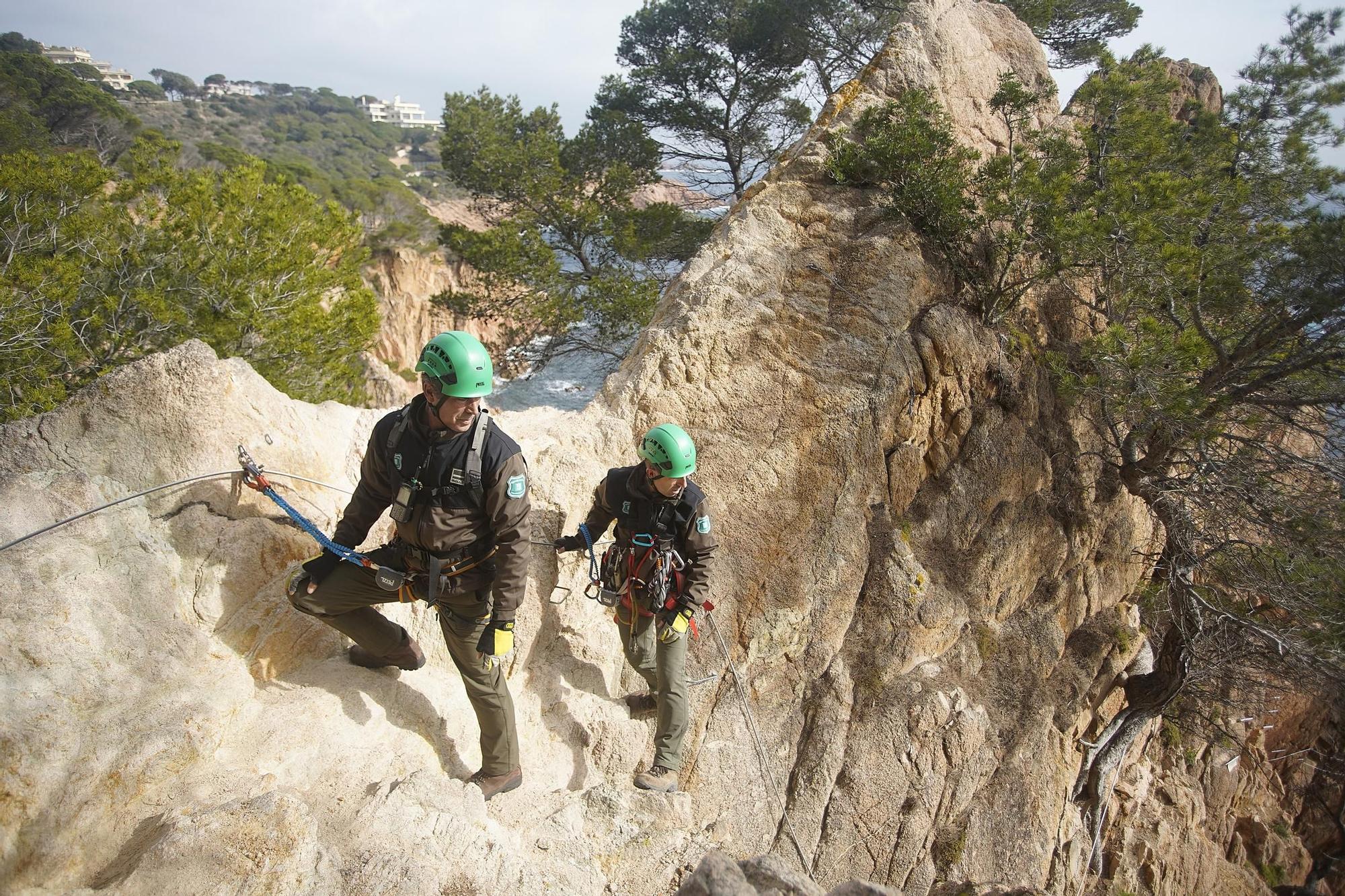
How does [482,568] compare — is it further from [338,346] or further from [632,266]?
[632,266]

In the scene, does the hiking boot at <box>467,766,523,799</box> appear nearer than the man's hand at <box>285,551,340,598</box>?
No

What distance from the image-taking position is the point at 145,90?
61.7m

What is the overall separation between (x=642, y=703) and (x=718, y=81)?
17411 mm

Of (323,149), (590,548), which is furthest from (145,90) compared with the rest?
(590,548)

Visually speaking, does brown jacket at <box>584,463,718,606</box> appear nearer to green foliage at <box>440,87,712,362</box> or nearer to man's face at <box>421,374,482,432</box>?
man's face at <box>421,374,482,432</box>

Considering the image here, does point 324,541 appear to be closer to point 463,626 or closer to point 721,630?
point 463,626

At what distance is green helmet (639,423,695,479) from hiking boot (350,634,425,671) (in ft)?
6.47

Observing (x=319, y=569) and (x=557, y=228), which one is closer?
(x=319, y=569)

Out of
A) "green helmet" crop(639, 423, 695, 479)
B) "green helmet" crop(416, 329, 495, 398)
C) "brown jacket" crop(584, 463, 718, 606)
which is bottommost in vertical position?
"brown jacket" crop(584, 463, 718, 606)

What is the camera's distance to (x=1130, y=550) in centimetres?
862

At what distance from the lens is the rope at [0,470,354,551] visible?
3.76 meters

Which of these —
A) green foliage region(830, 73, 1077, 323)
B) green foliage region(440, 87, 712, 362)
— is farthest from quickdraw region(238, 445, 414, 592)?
green foliage region(440, 87, 712, 362)

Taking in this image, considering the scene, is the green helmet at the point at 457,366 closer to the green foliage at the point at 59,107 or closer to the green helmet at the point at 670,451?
the green helmet at the point at 670,451

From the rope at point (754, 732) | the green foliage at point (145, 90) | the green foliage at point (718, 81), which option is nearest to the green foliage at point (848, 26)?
the green foliage at point (718, 81)
